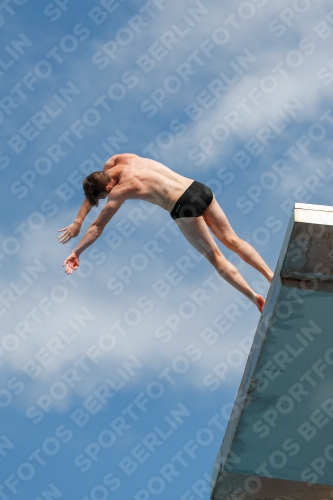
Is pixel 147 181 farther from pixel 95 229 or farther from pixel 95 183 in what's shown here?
pixel 95 229

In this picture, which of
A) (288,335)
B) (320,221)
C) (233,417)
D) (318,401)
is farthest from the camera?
(233,417)

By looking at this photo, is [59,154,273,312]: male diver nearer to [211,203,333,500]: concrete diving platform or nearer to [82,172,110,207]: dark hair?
[82,172,110,207]: dark hair

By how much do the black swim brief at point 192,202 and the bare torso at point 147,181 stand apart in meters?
0.07

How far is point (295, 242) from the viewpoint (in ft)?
17.4

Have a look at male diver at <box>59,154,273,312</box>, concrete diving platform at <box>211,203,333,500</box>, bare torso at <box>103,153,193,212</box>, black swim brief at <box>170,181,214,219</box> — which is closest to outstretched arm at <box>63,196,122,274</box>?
male diver at <box>59,154,273,312</box>

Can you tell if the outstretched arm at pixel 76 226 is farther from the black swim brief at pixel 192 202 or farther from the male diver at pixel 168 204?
the black swim brief at pixel 192 202

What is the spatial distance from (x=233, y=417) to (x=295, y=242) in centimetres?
Answer: 235

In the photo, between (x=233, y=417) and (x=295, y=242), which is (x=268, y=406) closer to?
(x=233, y=417)

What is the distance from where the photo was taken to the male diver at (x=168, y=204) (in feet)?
28.1

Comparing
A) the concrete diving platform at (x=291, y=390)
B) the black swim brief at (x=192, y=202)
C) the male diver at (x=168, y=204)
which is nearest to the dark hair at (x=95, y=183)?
the male diver at (x=168, y=204)

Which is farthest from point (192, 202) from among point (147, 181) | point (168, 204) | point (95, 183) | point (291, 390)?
point (291, 390)

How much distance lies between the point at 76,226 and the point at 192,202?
1.56 m

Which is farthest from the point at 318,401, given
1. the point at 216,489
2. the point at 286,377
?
the point at 216,489

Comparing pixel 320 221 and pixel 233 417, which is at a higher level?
pixel 320 221
